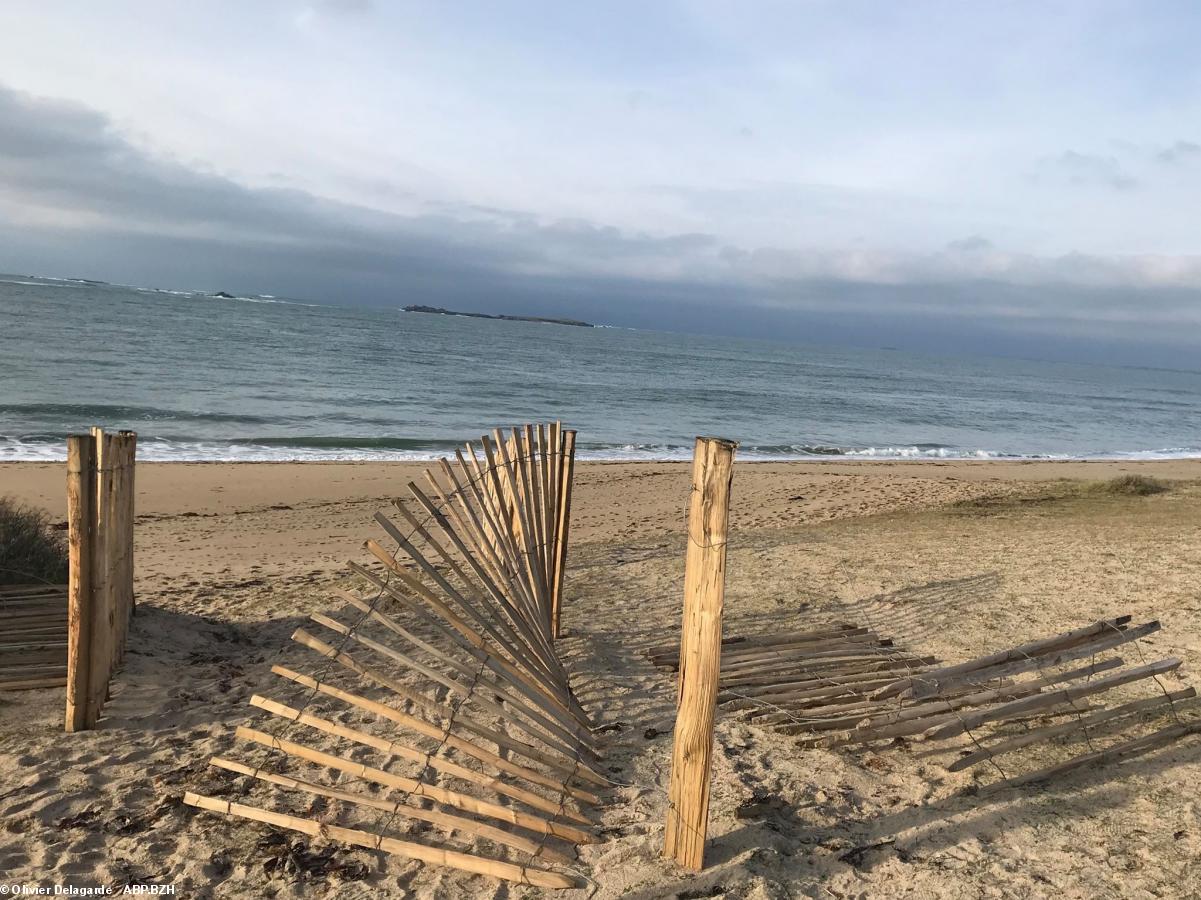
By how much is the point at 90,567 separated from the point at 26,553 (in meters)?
1.96

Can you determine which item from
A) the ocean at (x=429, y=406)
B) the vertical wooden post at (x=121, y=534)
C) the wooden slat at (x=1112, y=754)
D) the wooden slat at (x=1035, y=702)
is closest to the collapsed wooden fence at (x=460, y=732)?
the vertical wooden post at (x=121, y=534)

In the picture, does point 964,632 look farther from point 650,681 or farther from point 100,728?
point 100,728

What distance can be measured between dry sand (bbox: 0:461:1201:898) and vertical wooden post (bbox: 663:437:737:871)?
0.54 feet

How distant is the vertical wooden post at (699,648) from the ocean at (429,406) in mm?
12566

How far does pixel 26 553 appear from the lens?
4.78 meters

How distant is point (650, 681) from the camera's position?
4.29 m

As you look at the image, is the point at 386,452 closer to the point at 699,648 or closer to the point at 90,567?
the point at 90,567

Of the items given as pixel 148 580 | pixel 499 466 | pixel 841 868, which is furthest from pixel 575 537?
pixel 841 868

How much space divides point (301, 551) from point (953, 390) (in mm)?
45570

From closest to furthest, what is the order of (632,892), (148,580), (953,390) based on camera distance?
(632,892) → (148,580) → (953,390)

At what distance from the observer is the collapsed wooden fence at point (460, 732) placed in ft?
8.93

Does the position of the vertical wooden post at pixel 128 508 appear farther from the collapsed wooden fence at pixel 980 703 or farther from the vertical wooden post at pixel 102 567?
the collapsed wooden fence at pixel 980 703

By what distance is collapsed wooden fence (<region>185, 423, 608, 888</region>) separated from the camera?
2.72m

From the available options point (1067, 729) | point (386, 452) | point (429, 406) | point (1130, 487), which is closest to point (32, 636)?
point (1067, 729)
